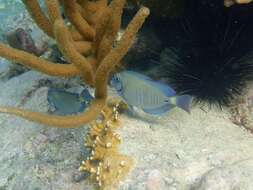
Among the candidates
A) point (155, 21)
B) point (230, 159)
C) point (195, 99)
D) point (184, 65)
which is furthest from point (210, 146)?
point (155, 21)

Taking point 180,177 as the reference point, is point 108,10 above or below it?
above

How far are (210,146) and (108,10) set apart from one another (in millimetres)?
A: 1567

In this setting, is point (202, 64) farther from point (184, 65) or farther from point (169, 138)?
point (169, 138)

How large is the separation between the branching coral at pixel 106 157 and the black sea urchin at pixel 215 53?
3.45 feet

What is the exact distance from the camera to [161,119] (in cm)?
371

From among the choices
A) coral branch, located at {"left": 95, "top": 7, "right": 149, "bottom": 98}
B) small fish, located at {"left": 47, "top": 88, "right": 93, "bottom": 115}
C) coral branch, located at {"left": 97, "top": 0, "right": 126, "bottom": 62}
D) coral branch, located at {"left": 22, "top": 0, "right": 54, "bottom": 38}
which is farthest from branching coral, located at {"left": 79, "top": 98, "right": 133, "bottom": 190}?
coral branch, located at {"left": 22, "top": 0, "right": 54, "bottom": 38}

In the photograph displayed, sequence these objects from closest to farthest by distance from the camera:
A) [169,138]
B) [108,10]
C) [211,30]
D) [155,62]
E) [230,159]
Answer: [108,10] → [230,159] → [169,138] → [211,30] → [155,62]

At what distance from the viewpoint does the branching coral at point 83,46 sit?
253 centimetres

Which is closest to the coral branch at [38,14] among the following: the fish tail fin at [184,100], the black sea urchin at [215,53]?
the fish tail fin at [184,100]

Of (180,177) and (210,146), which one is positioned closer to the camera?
(180,177)

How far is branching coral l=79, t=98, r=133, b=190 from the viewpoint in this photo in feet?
9.99

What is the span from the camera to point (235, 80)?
3908 mm

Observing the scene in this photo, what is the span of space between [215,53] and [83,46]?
150cm

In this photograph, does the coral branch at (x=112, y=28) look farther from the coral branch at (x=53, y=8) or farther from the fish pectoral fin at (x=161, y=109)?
the fish pectoral fin at (x=161, y=109)
